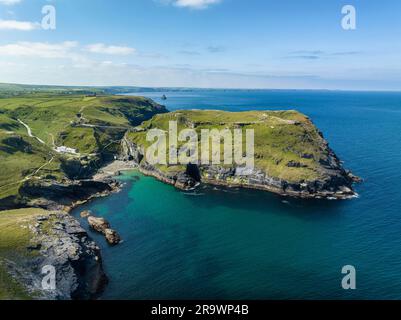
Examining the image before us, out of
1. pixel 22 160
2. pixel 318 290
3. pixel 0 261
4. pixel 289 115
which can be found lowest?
pixel 318 290

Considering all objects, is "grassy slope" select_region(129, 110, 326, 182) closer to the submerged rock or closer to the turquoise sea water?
the turquoise sea water

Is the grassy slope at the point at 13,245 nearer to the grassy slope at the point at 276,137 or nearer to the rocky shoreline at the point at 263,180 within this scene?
the rocky shoreline at the point at 263,180

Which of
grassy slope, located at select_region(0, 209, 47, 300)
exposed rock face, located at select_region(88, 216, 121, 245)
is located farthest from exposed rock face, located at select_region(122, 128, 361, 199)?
grassy slope, located at select_region(0, 209, 47, 300)

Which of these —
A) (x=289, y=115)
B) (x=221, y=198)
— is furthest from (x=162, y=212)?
(x=289, y=115)

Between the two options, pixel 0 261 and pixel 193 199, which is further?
pixel 193 199

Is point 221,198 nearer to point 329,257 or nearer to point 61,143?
point 329,257

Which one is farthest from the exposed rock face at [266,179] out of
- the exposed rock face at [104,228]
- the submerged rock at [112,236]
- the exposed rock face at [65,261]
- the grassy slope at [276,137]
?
the exposed rock face at [65,261]
